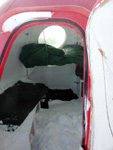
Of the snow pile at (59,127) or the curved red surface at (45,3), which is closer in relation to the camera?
the curved red surface at (45,3)

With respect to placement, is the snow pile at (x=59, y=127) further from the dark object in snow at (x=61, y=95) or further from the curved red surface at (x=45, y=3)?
the curved red surface at (x=45, y=3)

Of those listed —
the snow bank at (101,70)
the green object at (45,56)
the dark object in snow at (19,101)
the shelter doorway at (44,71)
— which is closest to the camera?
the snow bank at (101,70)

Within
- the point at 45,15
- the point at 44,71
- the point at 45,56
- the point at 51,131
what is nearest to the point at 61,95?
the point at 44,71

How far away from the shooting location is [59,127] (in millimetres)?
2020

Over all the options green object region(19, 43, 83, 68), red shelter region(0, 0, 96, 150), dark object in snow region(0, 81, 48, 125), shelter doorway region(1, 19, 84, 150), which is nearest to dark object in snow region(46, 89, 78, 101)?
shelter doorway region(1, 19, 84, 150)

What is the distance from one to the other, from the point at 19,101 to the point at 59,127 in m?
0.66

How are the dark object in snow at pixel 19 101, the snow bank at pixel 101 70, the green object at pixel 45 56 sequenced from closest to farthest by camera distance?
1. the snow bank at pixel 101 70
2. the dark object in snow at pixel 19 101
3. the green object at pixel 45 56

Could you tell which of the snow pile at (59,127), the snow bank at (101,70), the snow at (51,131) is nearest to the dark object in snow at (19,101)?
the snow at (51,131)

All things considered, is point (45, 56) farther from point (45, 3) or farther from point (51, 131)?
point (45, 3)

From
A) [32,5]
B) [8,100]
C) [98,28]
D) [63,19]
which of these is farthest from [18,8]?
[8,100]

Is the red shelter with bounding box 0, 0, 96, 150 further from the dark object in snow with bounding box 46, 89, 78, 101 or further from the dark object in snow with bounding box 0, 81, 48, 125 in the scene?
the dark object in snow with bounding box 46, 89, 78, 101

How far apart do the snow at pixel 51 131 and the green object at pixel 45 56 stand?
2.53ft

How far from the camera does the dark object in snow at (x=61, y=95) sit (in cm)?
282

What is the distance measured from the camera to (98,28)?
0.73m
